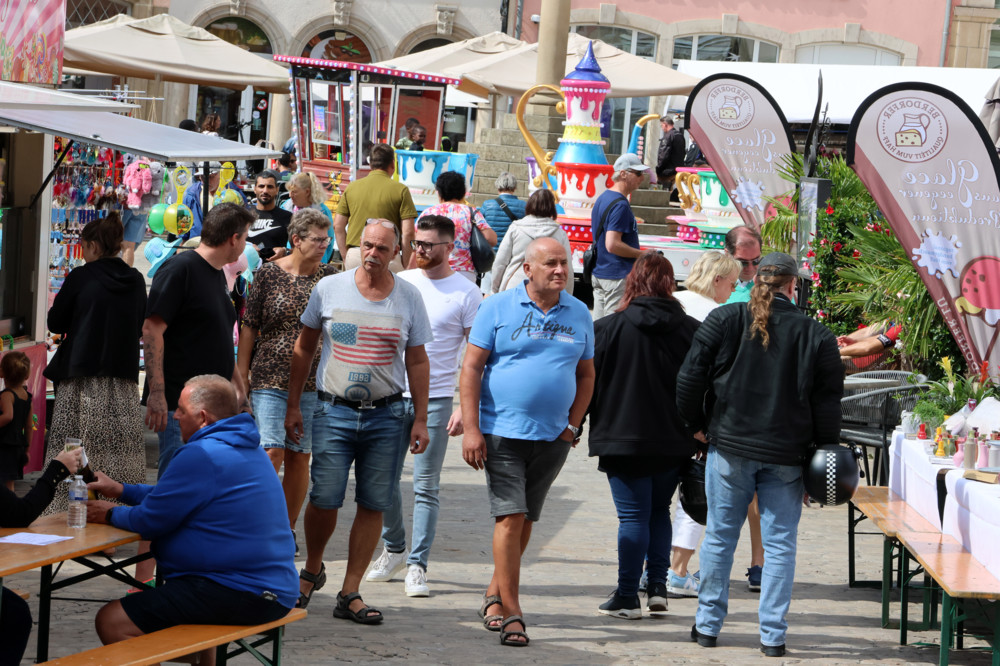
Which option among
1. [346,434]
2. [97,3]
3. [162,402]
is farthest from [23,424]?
[97,3]

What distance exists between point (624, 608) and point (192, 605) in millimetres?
2314

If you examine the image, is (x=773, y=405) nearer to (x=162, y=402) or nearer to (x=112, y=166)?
(x=162, y=402)

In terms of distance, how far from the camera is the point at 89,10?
31031mm

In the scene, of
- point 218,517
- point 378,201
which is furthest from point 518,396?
point 378,201

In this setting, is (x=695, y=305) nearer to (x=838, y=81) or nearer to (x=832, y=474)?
(x=832, y=474)

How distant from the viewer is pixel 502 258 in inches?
404

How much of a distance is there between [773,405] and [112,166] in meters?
5.72

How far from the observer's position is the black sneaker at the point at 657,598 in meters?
6.16

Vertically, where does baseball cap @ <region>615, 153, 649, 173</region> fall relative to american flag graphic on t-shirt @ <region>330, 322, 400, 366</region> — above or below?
above

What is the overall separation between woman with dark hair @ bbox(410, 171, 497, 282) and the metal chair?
320cm

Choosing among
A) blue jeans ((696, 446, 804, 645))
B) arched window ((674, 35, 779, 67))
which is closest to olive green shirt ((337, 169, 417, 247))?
blue jeans ((696, 446, 804, 645))

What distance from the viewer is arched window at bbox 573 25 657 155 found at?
110ft

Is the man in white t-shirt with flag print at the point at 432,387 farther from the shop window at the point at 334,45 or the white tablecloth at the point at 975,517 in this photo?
the shop window at the point at 334,45

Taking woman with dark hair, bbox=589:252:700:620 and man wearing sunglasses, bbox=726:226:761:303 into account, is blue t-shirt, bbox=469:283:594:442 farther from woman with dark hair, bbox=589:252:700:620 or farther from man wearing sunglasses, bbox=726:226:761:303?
man wearing sunglasses, bbox=726:226:761:303
